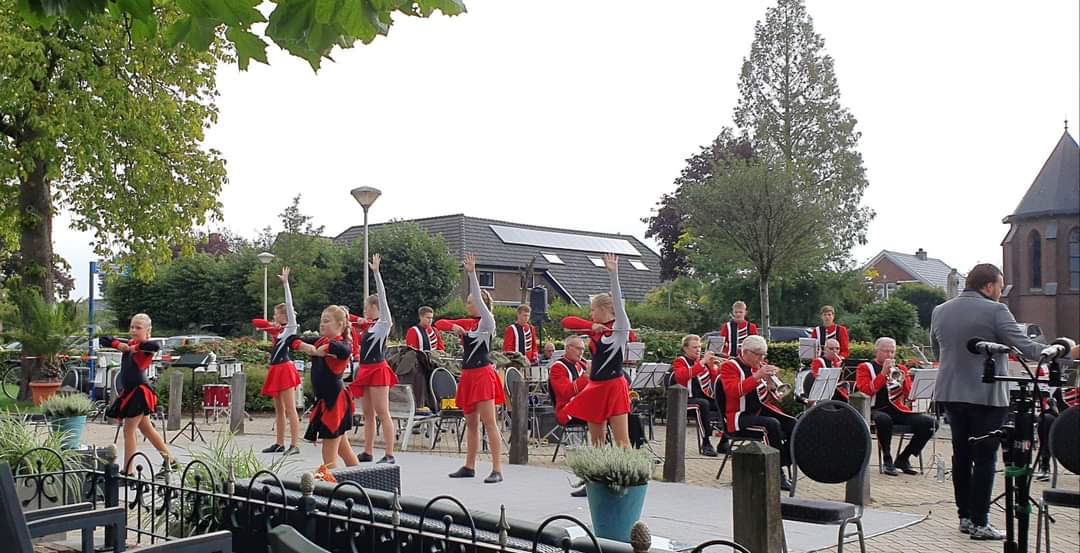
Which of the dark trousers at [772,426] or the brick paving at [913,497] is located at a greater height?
the dark trousers at [772,426]

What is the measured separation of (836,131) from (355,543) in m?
38.3

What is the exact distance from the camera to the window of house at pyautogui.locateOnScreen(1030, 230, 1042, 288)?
47.4m

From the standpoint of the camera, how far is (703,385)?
40.4ft

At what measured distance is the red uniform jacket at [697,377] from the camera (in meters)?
12.3

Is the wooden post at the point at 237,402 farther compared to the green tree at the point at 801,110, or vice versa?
the green tree at the point at 801,110

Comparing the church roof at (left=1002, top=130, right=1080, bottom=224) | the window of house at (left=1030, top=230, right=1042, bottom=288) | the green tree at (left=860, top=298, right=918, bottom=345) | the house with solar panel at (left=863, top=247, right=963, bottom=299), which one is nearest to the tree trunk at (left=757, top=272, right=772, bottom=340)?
the green tree at (left=860, top=298, right=918, bottom=345)

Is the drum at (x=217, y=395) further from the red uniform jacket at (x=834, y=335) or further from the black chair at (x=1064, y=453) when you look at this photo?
the black chair at (x=1064, y=453)

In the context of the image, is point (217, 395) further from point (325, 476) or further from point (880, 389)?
point (325, 476)

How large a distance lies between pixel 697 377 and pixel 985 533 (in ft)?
19.0

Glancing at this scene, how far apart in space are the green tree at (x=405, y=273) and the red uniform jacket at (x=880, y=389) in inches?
1102

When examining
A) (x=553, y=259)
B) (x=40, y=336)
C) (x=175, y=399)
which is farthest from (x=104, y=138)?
(x=553, y=259)

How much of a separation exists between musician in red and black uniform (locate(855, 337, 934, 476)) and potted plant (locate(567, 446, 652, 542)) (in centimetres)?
576

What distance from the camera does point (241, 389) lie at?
14.7m

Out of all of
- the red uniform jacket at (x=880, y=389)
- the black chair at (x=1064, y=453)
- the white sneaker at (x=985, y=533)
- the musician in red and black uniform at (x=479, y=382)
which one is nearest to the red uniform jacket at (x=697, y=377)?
the red uniform jacket at (x=880, y=389)
